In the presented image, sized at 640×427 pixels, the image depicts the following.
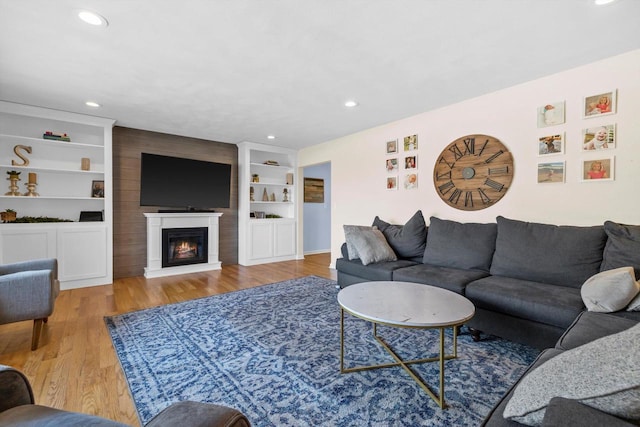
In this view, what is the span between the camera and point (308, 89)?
3.02 meters

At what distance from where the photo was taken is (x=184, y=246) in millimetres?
4859

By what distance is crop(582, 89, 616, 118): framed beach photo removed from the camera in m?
2.42

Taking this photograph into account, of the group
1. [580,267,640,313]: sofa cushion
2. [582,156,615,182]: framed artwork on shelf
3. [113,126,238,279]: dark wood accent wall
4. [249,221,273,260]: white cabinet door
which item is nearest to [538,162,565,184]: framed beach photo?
[582,156,615,182]: framed artwork on shelf

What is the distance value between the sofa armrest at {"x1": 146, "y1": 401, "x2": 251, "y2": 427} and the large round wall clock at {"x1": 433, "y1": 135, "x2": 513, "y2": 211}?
330 cm

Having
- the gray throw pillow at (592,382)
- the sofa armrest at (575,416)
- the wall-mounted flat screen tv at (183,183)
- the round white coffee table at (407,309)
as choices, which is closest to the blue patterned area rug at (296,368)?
the round white coffee table at (407,309)

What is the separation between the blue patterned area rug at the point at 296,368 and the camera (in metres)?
1.52

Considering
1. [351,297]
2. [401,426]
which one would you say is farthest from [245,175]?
[401,426]

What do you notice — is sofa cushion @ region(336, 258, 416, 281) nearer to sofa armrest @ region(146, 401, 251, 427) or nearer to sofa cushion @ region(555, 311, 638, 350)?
sofa cushion @ region(555, 311, 638, 350)

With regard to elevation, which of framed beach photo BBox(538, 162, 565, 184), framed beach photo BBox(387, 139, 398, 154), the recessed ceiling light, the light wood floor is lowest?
the light wood floor

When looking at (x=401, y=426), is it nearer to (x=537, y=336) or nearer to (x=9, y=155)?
(x=537, y=336)

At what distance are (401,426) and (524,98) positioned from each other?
316 cm

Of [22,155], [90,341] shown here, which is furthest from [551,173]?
[22,155]

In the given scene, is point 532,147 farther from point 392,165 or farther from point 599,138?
point 392,165

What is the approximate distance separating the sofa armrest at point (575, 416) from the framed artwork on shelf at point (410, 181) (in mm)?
3410
